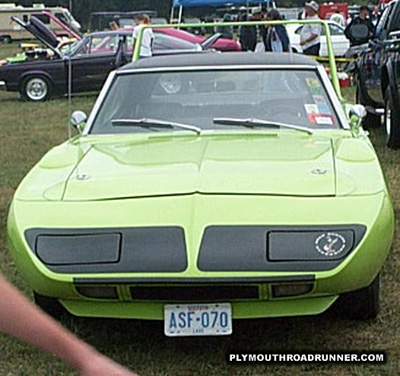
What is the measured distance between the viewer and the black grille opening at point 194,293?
13.0 ft

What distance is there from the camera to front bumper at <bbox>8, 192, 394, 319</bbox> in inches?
Result: 155

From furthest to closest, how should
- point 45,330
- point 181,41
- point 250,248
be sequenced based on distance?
point 181,41 < point 250,248 < point 45,330

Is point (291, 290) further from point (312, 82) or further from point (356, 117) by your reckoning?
point (312, 82)

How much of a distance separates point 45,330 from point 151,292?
2.24 m

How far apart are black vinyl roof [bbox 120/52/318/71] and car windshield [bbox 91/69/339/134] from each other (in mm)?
92

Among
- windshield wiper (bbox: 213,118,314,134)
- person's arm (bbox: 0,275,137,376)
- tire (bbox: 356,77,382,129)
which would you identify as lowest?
tire (bbox: 356,77,382,129)

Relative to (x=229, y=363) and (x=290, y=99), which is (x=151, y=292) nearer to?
(x=229, y=363)

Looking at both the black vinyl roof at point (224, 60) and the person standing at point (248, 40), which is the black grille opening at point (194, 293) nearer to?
the black vinyl roof at point (224, 60)

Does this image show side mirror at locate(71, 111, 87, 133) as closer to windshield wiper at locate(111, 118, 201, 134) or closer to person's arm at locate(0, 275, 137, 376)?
windshield wiper at locate(111, 118, 201, 134)

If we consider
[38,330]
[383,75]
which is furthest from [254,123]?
[383,75]

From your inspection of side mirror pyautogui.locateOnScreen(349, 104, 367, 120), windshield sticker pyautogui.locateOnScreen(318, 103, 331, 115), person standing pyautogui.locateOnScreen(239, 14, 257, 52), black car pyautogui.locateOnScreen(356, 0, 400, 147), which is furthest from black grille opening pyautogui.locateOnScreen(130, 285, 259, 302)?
person standing pyautogui.locateOnScreen(239, 14, 257, 52)

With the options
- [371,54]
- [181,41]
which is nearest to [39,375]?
[371,54]

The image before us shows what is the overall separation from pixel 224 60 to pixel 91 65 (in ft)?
43.0

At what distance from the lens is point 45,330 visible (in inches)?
70.2
